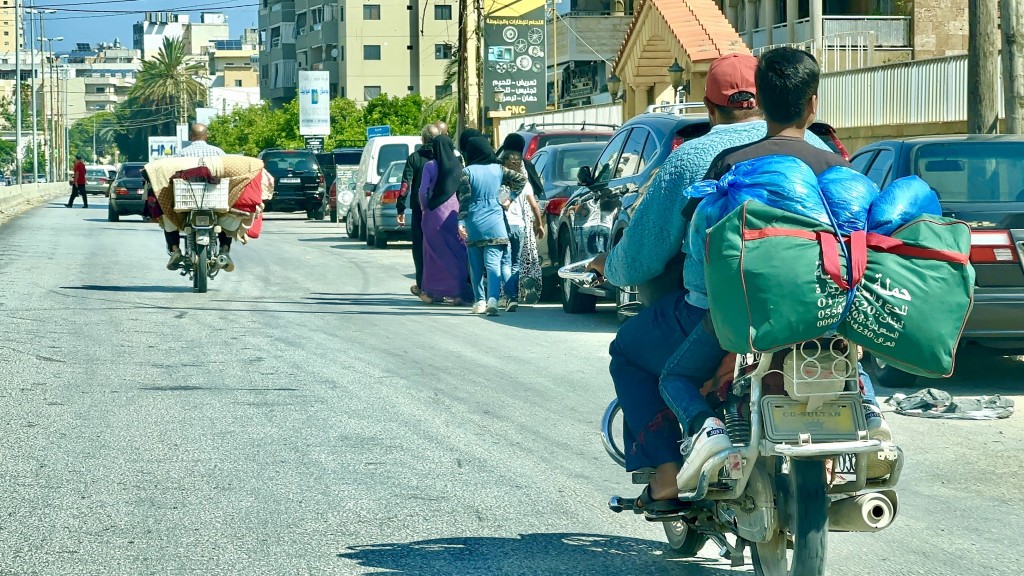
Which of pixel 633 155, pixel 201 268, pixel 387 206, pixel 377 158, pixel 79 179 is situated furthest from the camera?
pixel 79 179

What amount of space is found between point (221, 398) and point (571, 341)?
4.17m

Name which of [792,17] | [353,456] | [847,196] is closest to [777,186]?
[847,196]

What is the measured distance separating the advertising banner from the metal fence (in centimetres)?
4072

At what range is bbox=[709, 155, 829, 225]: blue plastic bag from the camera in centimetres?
402

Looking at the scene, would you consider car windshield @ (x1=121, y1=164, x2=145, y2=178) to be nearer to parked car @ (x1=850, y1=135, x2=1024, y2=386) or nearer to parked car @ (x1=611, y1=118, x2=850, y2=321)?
parked car @ (x1=611, y1=118, x2=850, y2=321)

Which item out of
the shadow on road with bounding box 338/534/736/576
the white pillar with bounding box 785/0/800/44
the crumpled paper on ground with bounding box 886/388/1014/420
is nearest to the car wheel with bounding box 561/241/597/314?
the crumpled paper on ground with bounding box 886/388/1014/420

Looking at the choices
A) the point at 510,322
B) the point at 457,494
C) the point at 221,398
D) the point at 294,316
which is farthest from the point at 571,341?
the point at 457,494

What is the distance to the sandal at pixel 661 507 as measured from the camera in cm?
474

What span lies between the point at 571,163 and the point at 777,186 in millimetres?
12860

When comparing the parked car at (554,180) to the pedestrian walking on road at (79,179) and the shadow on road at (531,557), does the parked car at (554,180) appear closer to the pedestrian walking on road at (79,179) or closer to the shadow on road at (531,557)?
the shadow on road at (531,557)

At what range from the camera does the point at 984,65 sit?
13148 millimetres

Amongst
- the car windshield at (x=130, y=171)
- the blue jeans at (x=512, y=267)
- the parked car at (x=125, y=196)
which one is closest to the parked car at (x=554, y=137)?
the blue jeans at (x=512, y=267)

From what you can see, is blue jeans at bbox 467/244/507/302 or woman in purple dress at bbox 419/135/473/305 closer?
blue jeans at bbox 467/244/507/302

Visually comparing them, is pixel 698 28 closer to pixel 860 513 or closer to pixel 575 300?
pixel 575 300
